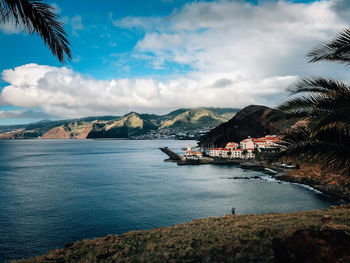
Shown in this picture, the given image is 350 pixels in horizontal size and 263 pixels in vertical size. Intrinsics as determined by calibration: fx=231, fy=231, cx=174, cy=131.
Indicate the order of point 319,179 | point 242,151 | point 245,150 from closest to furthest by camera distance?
1. point 319,179
2. point 245,150
3. point 242,151

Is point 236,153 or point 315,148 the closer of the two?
point 315,148

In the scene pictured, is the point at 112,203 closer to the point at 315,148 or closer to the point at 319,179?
the point at 315,148

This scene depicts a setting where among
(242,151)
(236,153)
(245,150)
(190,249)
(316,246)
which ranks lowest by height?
(236,153)

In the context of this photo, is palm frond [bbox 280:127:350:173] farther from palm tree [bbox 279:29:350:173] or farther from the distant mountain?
the distant mountain

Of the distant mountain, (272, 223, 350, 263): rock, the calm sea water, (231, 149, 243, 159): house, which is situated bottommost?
the calm sea water

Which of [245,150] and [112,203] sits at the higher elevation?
[245,150]

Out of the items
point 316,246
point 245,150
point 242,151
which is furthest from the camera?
point 242,151

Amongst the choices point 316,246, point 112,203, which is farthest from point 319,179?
point 316,246

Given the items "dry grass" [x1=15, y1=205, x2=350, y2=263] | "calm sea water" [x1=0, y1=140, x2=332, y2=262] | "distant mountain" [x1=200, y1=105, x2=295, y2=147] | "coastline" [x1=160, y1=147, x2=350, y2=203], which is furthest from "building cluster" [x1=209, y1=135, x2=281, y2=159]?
"dry grass" [x1=15, y1=205, x2=350, y2=263]

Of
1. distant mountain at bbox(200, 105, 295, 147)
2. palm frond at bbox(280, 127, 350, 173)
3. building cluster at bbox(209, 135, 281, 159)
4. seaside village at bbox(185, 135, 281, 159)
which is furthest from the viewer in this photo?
distant mountain at bbox(200, 105, 295, 147)

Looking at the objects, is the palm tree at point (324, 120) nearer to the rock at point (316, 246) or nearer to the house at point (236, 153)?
the rock at point (316, 246)

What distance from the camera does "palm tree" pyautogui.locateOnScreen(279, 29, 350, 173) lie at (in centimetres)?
541

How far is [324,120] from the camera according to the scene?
5262mm

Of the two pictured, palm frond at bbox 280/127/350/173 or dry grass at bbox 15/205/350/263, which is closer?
palm frond at bbox 280/127/350/173
